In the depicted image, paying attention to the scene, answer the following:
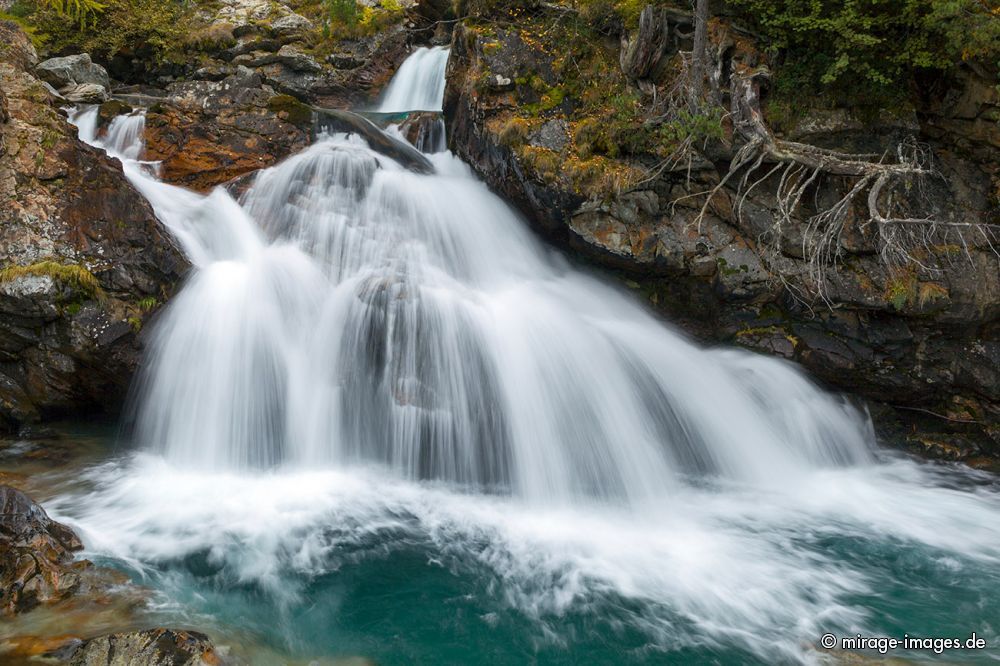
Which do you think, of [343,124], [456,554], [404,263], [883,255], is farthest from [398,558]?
[343,124]

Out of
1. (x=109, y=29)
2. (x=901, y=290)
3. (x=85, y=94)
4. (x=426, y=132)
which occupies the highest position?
(x=109, y=29)

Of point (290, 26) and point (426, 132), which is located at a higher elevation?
point (290, 26)

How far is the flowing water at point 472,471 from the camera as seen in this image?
461 centimetres

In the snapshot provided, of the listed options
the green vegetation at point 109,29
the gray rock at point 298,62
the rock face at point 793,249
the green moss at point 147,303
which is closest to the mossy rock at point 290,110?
the rock face at point 793,249

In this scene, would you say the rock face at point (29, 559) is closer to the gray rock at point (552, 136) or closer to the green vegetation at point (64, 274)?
the green vegetation at point (64, 274)

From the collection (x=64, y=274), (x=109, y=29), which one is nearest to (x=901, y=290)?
(x=64, y=274)

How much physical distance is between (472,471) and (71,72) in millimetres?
12991

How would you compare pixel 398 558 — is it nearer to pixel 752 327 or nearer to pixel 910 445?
pixel 752 327

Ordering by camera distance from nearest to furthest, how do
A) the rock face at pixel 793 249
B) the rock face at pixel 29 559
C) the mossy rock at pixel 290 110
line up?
the rock face at pixel 29 559
the rock face at pixel 793 249
the mossy rock at pixel 290 110

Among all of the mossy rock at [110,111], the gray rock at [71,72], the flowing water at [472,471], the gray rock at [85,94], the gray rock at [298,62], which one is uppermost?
the gray rock at [298,62]

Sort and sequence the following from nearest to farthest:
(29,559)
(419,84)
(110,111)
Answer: (29,559), (110,111), (419,84)

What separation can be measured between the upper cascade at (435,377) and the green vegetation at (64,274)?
0.77m

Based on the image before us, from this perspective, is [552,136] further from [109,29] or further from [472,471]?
[109,29]

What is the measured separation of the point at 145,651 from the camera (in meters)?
3.23
